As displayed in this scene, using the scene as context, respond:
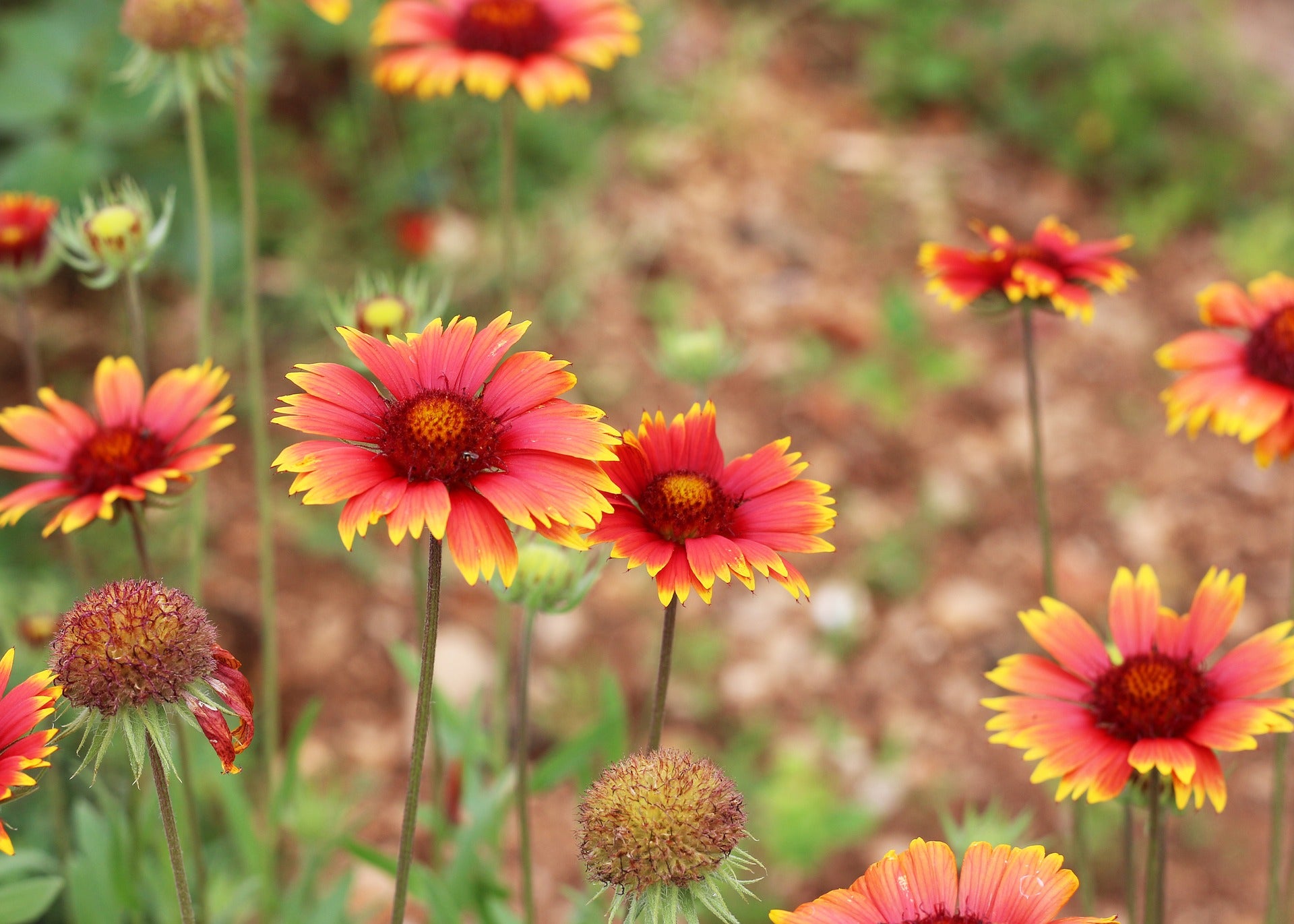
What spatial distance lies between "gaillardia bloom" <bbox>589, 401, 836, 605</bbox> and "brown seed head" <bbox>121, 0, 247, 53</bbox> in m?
0.91

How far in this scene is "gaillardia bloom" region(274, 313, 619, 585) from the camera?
1042mm

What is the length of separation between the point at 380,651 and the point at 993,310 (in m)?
1.79

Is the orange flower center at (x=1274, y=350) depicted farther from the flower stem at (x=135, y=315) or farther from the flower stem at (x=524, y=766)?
the flower stem at (x=135, y=315)

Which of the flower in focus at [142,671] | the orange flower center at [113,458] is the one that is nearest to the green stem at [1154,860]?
the flower in focus at [142,671]

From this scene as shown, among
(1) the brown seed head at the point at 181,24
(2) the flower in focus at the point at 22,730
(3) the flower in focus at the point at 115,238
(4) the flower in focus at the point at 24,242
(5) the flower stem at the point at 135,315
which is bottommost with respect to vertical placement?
(2) the flower in focus at the point at 22,730

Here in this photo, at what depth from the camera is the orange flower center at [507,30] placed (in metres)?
2.13

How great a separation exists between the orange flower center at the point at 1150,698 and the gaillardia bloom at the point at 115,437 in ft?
3.34

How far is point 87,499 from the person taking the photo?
136cm

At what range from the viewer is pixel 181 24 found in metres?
1.67

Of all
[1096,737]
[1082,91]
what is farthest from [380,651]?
[1082,91]

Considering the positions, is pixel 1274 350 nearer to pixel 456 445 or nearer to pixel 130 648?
pixel 456 445

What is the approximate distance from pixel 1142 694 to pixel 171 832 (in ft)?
3.15

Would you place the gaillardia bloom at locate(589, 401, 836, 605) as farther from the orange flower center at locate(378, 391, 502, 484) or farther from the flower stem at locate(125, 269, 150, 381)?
the flower stem at locate(125, 269, 150, 381)

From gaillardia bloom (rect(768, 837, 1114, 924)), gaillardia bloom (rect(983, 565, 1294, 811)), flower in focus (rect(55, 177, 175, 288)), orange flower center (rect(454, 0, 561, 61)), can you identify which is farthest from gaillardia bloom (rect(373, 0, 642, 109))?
gaillardia bloom (rect(768, 837, 1114, 924))
